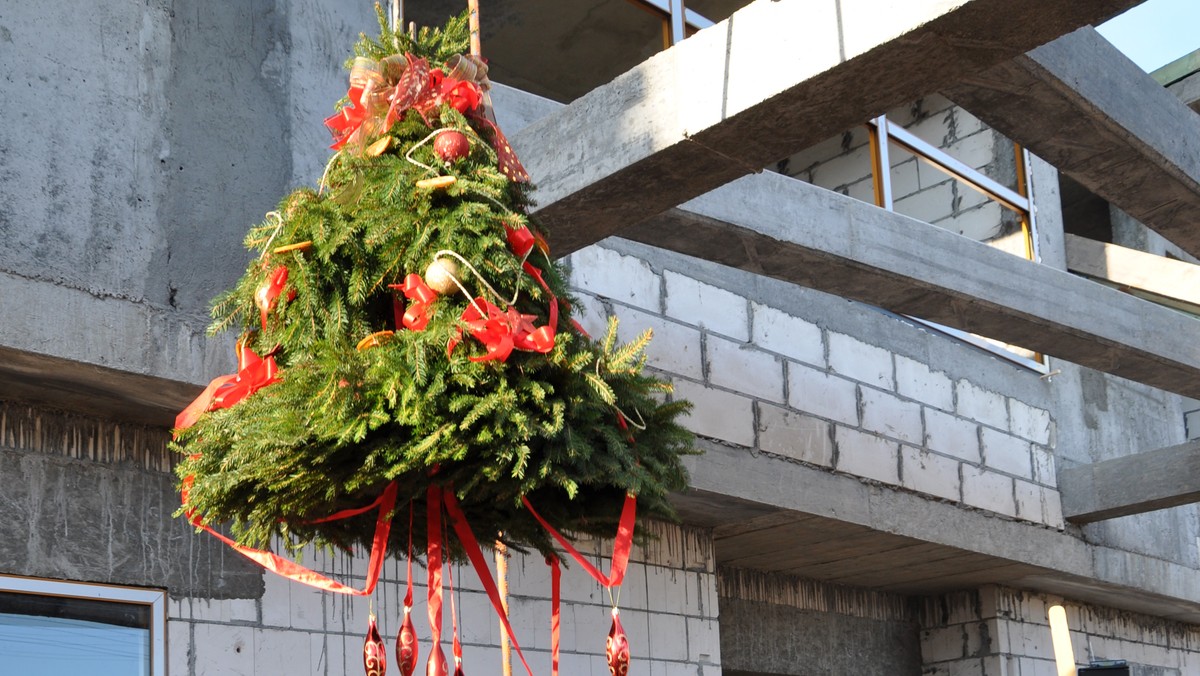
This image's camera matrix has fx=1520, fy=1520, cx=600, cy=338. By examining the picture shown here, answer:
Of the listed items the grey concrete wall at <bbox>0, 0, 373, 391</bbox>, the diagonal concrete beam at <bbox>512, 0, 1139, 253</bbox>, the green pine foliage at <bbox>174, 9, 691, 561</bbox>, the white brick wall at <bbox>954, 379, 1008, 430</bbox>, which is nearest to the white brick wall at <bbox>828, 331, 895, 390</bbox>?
the white brick wall at <bbox>954, 379, 1008, 430</bbox>

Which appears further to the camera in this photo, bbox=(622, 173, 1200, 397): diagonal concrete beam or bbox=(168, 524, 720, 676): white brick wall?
bbox=(622, 173, 1200, 397): diagonal concrete beam

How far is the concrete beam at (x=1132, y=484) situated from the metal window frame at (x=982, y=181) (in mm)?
672

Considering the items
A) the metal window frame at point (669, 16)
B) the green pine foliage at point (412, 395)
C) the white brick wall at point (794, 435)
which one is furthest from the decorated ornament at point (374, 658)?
the metal window frame at point (669, 16)

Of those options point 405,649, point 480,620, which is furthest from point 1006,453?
point 405,649

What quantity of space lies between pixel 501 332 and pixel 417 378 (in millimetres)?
190

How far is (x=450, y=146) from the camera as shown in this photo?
10.8ft

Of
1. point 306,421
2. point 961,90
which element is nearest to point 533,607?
point 961,90

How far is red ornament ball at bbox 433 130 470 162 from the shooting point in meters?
3.27

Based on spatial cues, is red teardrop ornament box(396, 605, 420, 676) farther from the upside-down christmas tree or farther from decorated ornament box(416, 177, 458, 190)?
decorated ornament box(416, 177, 458, 190)

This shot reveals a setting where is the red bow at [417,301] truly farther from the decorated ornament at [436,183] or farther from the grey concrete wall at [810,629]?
the grey concrete wall at [810,629]

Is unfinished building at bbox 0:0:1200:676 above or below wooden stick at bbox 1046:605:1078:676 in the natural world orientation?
above

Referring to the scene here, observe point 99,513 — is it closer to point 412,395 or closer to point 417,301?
point 417,301

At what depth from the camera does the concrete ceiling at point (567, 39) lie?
7260 mm

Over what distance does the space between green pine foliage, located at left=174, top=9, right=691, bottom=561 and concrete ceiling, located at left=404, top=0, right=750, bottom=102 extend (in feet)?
12.0
